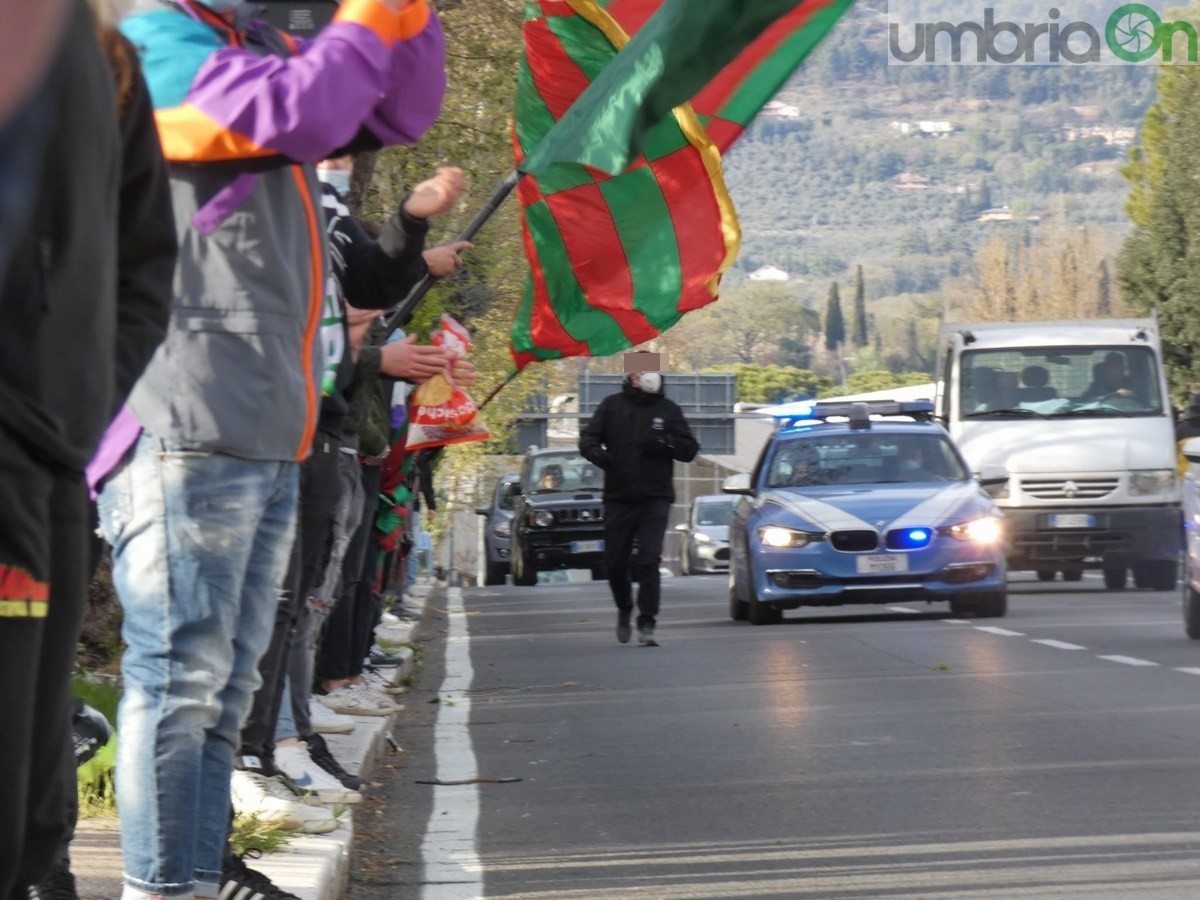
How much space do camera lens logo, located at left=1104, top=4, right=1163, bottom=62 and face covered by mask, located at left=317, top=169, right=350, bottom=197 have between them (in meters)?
54.7

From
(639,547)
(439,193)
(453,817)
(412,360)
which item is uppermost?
(439,193)

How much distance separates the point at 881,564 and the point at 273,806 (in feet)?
39.7

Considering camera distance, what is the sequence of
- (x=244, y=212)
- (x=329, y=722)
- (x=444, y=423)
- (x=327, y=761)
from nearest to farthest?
(x=244, y=212), (x=327, y=761), (x=329, y=722), (x=444, y=423)

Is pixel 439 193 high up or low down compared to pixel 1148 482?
down

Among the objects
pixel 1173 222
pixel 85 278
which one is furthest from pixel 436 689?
pixel 1173 222

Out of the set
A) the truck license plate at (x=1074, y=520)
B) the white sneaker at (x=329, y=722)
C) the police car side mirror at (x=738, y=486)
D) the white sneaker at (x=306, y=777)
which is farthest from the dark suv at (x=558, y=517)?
the white sneaker at (x=306, y=777)

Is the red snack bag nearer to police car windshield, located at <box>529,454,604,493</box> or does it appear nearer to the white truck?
the white truck

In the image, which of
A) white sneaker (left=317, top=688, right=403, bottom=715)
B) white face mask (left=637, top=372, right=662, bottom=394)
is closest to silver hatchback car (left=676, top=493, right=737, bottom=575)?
white face mask (left=637, top=372, right=662, bottom=394)

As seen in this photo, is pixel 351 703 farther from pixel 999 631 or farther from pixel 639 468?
pixel 999 631

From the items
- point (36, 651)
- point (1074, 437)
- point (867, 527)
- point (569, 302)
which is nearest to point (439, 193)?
point (36, 651)

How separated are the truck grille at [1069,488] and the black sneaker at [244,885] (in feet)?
62.8

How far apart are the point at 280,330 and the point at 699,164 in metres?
5.56

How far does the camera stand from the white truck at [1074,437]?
925 inches

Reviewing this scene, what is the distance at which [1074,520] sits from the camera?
928 inches
